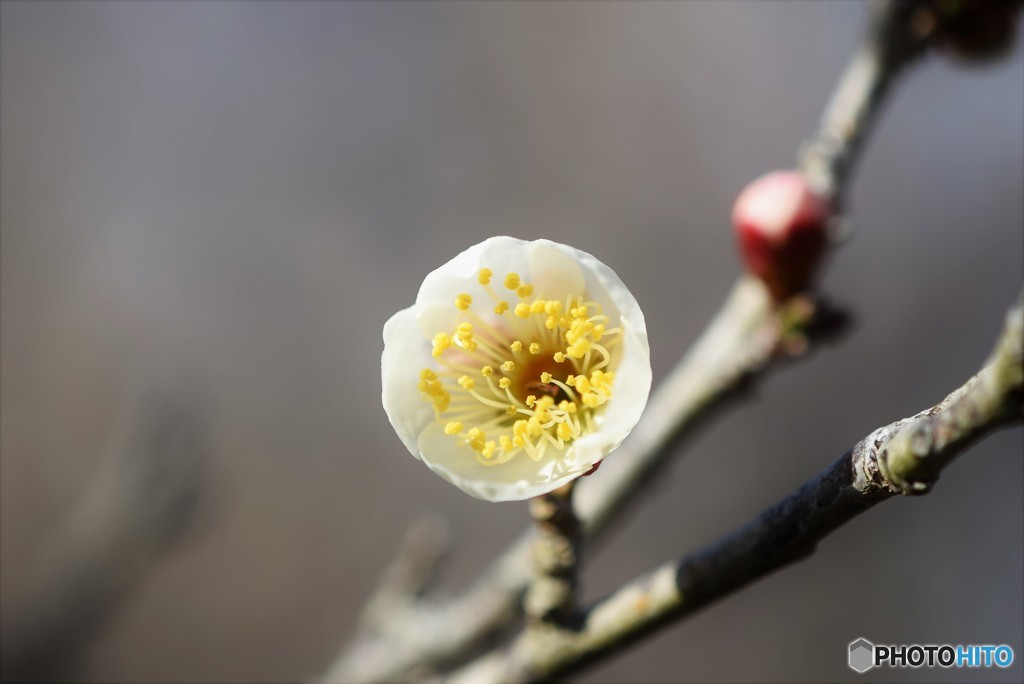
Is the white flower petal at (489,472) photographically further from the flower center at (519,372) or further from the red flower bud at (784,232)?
the red flower bud at (784,232)

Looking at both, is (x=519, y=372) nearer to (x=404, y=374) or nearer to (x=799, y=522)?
(x=404, y=374)

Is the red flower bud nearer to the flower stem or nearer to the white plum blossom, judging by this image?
the white plum blossom

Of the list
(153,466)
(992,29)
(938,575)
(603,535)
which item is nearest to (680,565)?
(603,535)

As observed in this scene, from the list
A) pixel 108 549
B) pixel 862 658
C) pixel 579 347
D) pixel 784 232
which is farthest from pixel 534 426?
pixel 108 549

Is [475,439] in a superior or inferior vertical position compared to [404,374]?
inferior

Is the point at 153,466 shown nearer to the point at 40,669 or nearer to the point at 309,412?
the point at 40,669

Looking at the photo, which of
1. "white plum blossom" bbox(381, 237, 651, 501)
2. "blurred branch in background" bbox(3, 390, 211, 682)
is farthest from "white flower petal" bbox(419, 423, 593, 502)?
"blurred branch in background" bbox(3, 390, 211, 682)

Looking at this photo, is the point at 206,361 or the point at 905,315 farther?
the point at 206,361
